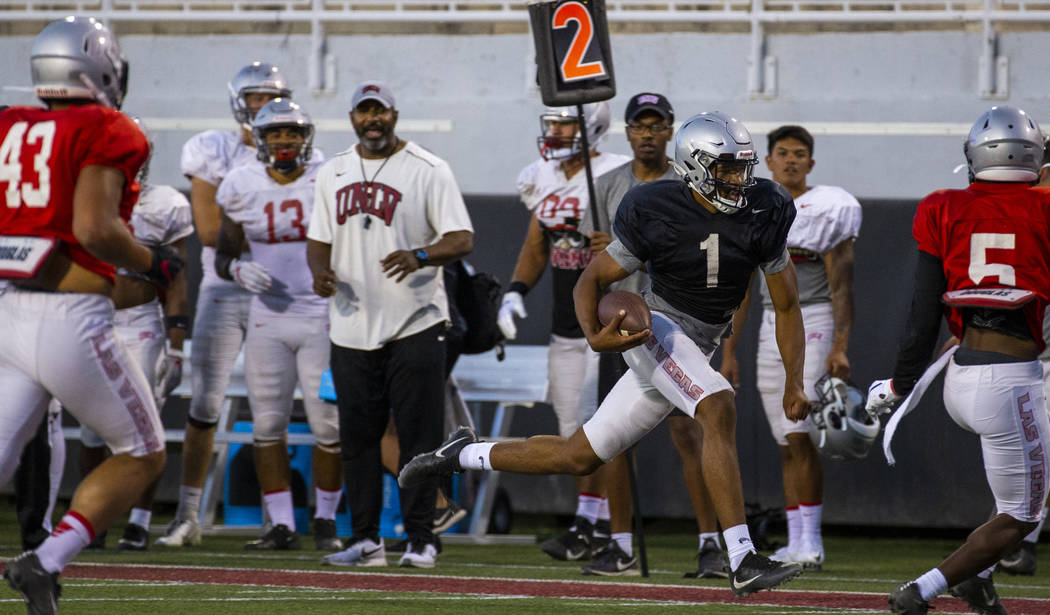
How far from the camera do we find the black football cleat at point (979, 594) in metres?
4.90

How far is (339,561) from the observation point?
6.55 m

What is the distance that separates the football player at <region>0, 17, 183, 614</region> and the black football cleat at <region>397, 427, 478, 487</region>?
141 cm

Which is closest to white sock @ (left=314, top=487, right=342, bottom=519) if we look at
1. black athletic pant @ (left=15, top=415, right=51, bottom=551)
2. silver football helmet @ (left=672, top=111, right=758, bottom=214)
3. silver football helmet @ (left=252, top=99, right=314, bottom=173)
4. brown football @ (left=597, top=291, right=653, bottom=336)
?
black athletic pant @ (left=15, top=415, right=51, bottom=551)

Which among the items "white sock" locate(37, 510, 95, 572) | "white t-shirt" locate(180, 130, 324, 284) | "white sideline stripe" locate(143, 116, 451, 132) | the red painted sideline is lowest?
the red painted sideline

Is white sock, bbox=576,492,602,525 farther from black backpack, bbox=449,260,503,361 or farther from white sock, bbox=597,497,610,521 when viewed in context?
black backpack, bbox=449,260,503,361

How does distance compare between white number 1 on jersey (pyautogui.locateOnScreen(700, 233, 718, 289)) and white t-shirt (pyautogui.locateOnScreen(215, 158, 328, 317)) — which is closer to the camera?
white number 1 on jersey (pyautogui.locateOnScreen(700, 233, 718, 289))

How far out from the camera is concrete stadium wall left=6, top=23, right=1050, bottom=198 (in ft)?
34.7

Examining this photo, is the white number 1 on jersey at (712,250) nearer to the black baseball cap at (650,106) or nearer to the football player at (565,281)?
the black baseball cap at (650,106)

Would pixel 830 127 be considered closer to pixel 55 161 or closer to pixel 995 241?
pixel 995 241

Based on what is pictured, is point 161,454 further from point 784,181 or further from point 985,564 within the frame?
point 784,181

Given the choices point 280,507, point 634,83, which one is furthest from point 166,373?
point 634,83

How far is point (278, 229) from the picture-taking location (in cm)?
732

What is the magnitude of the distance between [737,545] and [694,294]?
2.70 feet

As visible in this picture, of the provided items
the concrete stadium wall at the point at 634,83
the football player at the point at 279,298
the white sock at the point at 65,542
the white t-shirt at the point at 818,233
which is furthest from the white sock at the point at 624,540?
the concrete stadium wall at the point at 634,83
